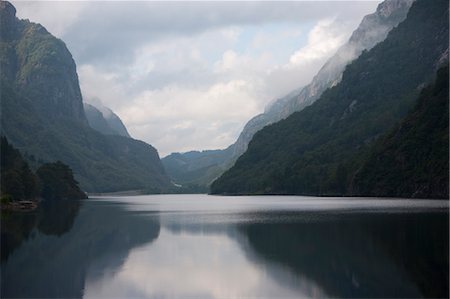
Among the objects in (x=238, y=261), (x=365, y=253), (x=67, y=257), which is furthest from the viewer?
(x=67, y=257)

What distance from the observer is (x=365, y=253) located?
→ 171 ft

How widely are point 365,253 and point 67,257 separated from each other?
2757 centimetres

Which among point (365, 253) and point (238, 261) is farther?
point (238, 261)

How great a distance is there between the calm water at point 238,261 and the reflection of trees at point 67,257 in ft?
0.28

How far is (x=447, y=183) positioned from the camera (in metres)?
168

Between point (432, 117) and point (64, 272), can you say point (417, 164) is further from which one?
point (64, 272)

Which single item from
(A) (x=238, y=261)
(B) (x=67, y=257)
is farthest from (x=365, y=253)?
(B) (x=67, y=257)

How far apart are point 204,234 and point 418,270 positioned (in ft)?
125

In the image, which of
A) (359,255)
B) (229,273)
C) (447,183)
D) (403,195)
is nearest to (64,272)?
(229,273)

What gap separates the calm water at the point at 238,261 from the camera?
39.9 m

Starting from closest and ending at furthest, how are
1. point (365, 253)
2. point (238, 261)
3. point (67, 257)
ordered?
point (365, 253)
point (238, 261)
point (67, 257)

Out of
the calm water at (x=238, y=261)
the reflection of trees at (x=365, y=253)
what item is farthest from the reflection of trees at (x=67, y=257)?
the reflection of trees at (x=365, y=253)

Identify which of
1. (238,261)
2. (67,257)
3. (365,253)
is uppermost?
(365,253)

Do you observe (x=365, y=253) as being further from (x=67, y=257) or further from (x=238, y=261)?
(x=67, y=257)
